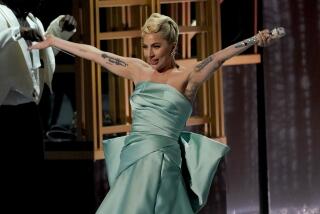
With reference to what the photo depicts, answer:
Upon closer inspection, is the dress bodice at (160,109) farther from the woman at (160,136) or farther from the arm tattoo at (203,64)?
the arm tattoo at (203,64)

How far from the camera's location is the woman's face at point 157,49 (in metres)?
2.55

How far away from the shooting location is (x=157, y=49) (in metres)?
2.56

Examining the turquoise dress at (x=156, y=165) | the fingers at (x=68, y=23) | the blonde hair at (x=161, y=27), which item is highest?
the fingers at (x=68, y=23)

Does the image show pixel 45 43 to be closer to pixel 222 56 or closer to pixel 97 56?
pixel 97 56

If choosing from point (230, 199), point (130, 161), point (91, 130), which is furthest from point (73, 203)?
point (130, 161)

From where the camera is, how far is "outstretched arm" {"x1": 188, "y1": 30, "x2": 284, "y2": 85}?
8.18ft

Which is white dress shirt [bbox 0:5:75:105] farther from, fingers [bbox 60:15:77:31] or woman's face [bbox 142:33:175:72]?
woman's face [bbox 142:33:175:72]

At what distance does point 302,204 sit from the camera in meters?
4.04

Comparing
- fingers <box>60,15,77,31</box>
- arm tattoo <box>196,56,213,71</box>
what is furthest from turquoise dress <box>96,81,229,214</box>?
fingers <box>60,15,77,31</box>

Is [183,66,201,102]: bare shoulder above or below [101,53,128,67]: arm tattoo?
below

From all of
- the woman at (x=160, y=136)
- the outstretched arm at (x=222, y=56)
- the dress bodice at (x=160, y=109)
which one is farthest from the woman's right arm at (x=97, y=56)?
the outstretched arm at (x=222, y=56)

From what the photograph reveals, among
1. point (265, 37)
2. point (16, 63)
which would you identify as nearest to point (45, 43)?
point (16, 63)

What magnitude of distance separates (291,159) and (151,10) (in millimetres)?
1197

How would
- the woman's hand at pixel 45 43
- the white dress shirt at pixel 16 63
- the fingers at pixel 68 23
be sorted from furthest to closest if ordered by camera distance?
the fingers at pixel 68 23
the white dress shirt at pixel 16 63
the woman's hand at pixel 45 43
